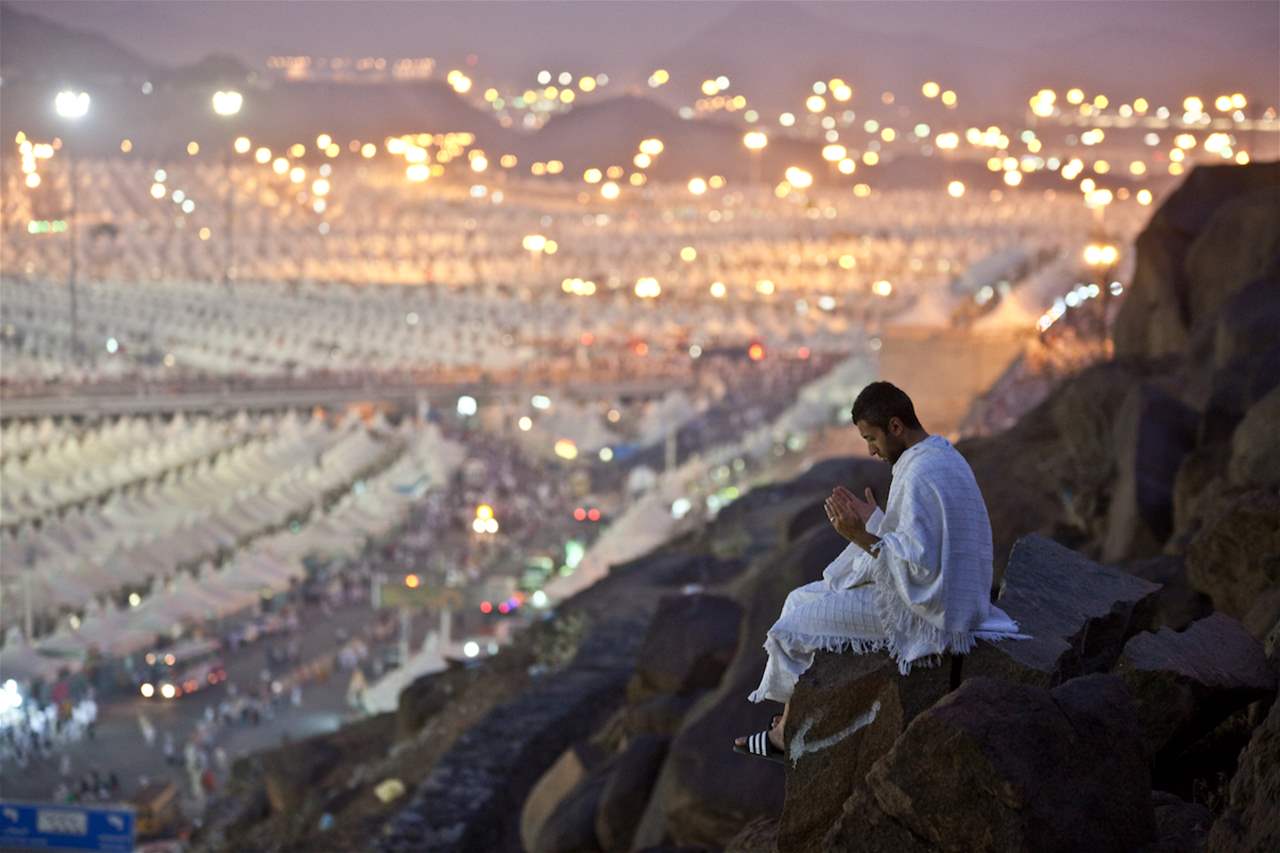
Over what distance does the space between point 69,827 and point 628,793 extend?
453 cm

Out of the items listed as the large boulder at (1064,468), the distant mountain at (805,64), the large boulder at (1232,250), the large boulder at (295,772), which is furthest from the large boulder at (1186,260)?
the distant mountain at (805,64)

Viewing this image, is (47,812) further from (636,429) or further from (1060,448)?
(636,429)

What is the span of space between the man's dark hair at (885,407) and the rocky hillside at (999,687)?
0.32 m

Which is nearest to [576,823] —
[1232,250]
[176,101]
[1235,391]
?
[1235,391]

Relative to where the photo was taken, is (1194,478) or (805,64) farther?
(805,64)

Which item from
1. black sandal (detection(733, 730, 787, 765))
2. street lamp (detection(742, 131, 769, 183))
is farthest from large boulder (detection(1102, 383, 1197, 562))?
street lamp (detection(742, 131, 769, 183))

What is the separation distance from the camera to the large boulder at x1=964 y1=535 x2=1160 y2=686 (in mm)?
2480

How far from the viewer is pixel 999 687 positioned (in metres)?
2.22

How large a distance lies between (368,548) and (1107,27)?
9639 millimetres

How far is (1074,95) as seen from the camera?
1219 inches

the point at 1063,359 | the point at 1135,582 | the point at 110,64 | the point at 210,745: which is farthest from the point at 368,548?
the point at 110,64

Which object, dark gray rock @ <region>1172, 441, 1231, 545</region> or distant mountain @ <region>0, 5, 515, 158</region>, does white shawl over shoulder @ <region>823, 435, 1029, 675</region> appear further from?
distant mountain @ <region>0, 5, 515, 158</region>

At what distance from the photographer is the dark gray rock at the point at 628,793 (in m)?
4.70

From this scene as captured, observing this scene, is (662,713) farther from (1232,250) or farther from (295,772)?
(295,772)
